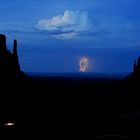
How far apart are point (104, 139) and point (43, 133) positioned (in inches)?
469

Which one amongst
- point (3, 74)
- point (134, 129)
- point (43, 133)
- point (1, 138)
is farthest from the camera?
point (3, 74)

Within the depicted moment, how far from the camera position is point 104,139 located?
12695mm

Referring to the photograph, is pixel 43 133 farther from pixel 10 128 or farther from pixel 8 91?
pixel 8 91

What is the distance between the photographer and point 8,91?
218 feet

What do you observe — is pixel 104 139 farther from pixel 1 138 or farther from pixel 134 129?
pixel 134 129

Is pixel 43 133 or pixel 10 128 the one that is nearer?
pixel 10 128

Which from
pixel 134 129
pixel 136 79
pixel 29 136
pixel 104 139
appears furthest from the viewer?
pixel 136 79

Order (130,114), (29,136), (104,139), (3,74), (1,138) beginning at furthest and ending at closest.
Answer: (3,74) < (130,114) < (29,136) < (1,138) < (104,139)

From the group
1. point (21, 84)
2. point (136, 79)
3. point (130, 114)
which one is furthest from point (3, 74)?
point (130, 114)

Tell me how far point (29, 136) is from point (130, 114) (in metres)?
7.52

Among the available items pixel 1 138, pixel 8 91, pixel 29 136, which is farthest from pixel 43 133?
pixel 8 91

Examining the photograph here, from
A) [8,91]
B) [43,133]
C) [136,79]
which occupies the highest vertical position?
[136,79]

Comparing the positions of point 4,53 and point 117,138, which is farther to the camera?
point 4,53

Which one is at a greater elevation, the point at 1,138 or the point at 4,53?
the point at 4,53
